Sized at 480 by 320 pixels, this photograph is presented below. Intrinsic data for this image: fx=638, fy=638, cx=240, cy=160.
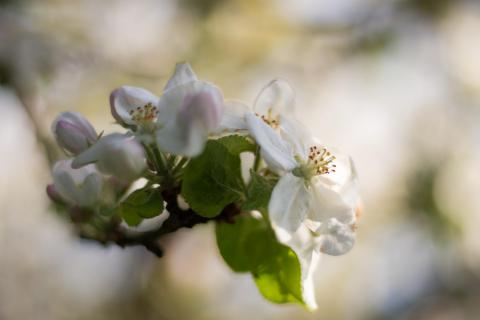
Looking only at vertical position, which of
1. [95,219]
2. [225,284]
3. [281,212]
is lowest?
[225,284]

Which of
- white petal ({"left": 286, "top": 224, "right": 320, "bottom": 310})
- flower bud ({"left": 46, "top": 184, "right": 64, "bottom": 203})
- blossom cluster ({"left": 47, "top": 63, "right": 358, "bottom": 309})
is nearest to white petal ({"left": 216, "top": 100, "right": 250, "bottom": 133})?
blossom cluster ({"left": 47, "top": 63, "right": 358, "bottom": 309})

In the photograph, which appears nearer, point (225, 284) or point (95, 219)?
point (95, 219)

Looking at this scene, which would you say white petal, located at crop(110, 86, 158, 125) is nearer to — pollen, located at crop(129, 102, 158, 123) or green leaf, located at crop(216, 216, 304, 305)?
pollen, located at crop(129, 102, 158, 123)

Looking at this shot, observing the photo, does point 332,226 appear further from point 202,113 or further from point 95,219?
point 95,219

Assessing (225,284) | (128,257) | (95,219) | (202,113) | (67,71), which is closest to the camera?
(202,113)

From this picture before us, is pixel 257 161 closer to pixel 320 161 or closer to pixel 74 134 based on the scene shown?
pixel 320 161

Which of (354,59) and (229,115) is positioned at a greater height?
(229,115)

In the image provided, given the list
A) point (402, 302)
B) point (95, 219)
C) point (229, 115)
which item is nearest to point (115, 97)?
point (229, 115)
